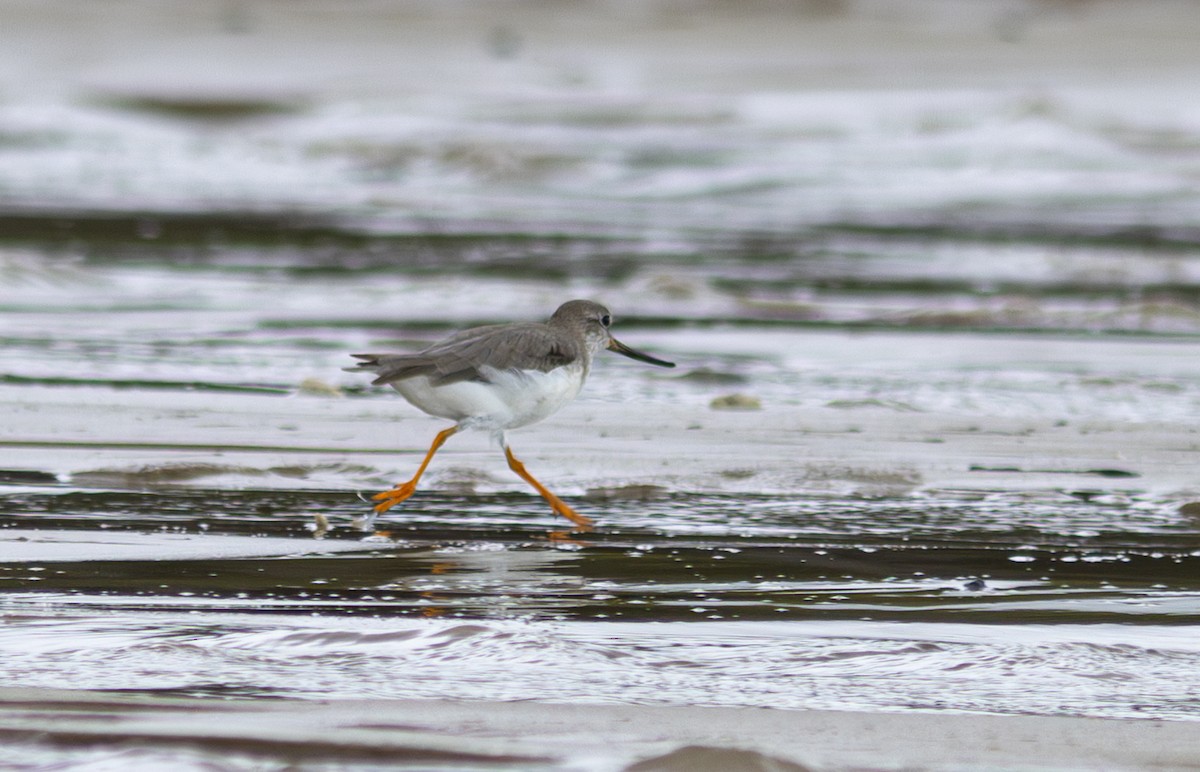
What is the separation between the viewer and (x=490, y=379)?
5.77 metres

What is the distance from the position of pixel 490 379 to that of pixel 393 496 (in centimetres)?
46

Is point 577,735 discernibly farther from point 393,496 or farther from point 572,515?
point 393,496

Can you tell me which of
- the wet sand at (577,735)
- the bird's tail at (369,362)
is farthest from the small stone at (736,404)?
the wet sand at (577,735)

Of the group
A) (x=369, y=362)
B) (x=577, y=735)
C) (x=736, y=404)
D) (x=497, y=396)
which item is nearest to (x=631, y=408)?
(x=736, y=404)

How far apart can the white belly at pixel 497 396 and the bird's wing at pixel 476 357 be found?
0.02m

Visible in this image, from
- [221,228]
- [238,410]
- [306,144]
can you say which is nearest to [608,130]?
[306,144]

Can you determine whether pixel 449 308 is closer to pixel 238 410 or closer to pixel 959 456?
pixel 238 410

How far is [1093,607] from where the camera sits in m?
4.67

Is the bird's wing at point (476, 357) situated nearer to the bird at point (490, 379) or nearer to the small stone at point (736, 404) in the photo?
the bird at point (490, 379)

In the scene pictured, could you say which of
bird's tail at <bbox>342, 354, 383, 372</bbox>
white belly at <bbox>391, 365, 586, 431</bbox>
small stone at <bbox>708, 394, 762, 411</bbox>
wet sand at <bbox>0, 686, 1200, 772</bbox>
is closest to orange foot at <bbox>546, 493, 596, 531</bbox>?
white belly at <bbox>391, 365, 586, 431</bbox>

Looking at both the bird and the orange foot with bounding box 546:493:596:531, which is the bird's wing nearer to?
the bird

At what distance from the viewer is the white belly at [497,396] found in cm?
579

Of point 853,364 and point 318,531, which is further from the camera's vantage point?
point 853,364

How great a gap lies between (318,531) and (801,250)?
930 cm
